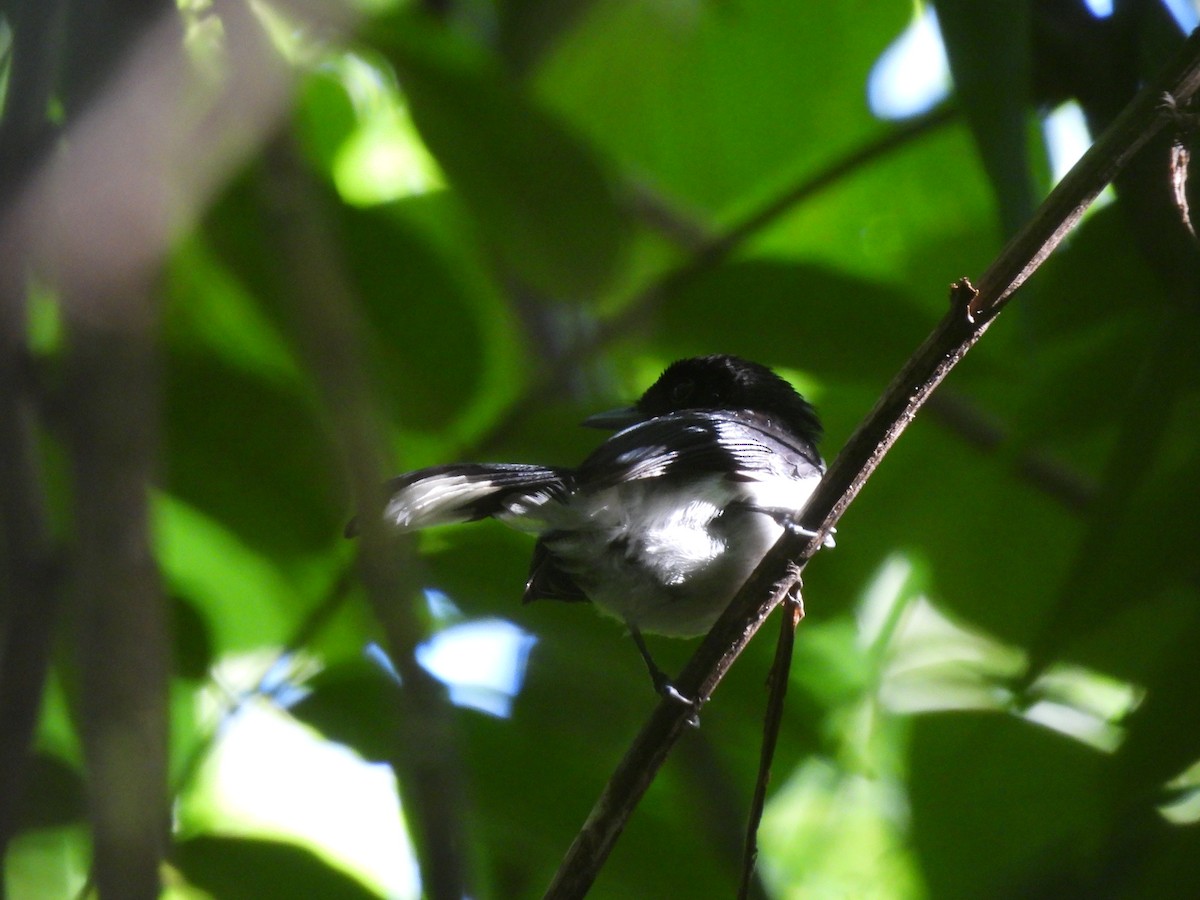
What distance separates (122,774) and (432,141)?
119 cm

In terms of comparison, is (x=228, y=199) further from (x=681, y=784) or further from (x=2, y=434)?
(x=681, y=784)

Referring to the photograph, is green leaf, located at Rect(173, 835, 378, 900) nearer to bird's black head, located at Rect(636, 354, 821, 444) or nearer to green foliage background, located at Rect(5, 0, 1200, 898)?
green foliage background, located at Rect(5, 0, 1200, 898)

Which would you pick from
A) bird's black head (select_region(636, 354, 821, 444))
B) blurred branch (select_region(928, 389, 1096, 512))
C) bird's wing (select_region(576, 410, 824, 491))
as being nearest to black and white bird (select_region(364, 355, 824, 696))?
bird's wing (select_region(576, 410, 824, 491))

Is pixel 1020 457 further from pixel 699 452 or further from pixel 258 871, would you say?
pixel 258 871

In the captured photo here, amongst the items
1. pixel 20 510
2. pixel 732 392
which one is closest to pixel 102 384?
pixel 20 510

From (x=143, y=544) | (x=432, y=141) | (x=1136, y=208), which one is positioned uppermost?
(x=1136, y=208)

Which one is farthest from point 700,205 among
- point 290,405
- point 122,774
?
point 122,774

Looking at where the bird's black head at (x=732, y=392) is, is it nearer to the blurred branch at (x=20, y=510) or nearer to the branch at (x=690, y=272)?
the branch at (x=690, y=272)

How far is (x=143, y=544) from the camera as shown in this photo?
4.42 ft

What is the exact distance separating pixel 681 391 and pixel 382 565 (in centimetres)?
181

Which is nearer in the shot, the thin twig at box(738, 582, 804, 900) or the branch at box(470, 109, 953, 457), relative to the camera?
the thin twig at box(738, 582, 804, 900)

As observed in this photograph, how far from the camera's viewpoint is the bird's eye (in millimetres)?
2961

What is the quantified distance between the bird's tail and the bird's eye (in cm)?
86

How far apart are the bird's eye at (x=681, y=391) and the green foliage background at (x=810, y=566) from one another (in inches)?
15.8
